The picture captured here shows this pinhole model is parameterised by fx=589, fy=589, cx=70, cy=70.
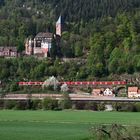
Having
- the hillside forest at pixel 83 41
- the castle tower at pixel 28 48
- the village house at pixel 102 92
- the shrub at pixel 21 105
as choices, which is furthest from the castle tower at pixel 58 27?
the shrub at pixel 21 105

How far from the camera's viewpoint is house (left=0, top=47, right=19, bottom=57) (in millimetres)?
140325

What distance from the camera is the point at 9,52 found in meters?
140

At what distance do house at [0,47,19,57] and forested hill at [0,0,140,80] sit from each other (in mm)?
6010

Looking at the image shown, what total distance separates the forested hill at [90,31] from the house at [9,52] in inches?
237

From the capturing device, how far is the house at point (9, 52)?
460 ft

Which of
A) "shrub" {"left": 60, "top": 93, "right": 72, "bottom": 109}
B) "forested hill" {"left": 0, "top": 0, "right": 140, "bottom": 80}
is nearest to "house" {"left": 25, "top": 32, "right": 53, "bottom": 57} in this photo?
"forested hill" {"left": 0, "top": 0, "right": 140, "bottom": 80}

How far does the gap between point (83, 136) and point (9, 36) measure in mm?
126734

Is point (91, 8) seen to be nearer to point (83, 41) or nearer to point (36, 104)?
point (83, 41)

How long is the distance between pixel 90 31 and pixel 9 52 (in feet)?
76.9

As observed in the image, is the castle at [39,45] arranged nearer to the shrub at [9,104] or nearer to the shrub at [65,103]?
the shrub at [9,104]

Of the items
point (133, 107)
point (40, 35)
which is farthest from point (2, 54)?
point (133, 107)

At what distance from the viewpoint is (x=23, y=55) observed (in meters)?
142

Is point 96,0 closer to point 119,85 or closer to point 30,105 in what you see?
point 119,85

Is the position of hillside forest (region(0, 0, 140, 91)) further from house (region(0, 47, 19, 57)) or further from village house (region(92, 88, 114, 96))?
village house (region(92, 88, 114, 96))
